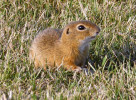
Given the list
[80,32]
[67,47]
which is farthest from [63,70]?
[80,32]

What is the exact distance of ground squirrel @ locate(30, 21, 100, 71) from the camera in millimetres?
4543

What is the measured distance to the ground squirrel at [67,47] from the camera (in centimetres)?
454

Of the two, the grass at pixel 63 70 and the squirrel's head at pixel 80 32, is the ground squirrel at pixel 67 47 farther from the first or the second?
the grass at pixel 63 70

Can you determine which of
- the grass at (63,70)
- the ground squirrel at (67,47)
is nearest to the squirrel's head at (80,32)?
the ground squirrel at (67,47)

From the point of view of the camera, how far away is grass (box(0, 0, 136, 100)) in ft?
13.3

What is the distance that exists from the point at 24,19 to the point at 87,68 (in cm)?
183

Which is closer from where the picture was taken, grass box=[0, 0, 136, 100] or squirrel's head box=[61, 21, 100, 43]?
grass box=[0, 0, 136, 100]

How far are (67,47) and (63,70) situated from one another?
0.31 m

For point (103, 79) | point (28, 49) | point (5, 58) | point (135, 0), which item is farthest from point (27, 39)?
point (135, 0)

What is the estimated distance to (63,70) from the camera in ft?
15.1

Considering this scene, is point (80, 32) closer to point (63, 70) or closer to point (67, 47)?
point (67, 47)

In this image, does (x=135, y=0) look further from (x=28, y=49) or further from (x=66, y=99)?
(x=66, y=99)

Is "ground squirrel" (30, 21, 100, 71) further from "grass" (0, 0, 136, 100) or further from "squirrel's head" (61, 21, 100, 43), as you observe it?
"grass" (0, 0, 136, 100)

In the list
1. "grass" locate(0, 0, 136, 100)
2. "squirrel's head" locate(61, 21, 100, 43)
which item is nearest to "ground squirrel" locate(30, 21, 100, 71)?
"squirrel's head" locate(61, 21, 100, 43)
